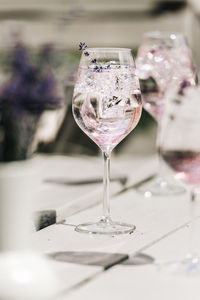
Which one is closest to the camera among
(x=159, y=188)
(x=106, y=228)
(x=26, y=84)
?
(x=106, y=228)

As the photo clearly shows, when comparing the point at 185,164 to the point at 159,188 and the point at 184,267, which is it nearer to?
the point at 184,267

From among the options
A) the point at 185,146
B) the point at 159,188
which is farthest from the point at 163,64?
the point at 185,146

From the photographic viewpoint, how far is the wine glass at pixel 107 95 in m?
1.23

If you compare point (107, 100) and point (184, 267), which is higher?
point (107, 100)

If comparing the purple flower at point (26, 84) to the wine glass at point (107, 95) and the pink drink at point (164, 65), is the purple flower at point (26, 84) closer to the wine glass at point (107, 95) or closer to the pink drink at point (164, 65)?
the wine glass at point (107, 95)

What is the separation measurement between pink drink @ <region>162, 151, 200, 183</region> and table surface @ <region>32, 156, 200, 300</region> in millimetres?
96

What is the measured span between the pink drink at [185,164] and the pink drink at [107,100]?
99 millimetres

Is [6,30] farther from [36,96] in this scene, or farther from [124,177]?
[124,177]

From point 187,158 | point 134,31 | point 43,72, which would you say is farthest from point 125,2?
point 187,158

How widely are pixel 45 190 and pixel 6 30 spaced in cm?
35

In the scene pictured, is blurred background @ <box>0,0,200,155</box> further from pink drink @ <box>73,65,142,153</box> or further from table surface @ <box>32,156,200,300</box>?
pink drink @ <box>73,65,142,153</box>

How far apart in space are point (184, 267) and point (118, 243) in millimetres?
185

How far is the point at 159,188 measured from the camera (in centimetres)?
164

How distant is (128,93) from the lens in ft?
4.07
